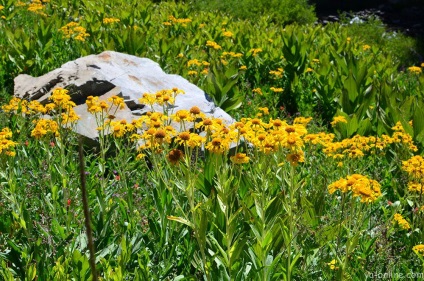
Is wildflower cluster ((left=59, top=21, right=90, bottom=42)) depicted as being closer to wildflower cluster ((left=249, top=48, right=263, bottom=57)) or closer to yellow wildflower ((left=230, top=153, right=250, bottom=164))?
wildflower cluster ((left=249, top=48, right=263, bottom=57))

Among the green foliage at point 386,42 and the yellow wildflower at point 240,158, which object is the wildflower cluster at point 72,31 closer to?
the yellow wildflower at point 240,158

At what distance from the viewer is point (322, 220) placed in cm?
347

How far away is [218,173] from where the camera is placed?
95.8 inches

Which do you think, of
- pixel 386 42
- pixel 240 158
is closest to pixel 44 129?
pixel 240 158

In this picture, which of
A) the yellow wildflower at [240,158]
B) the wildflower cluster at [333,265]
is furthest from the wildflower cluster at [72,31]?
the wildflower cluster at [333,265]

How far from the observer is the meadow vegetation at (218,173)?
99.3 inches

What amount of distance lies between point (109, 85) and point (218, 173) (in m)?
2.64

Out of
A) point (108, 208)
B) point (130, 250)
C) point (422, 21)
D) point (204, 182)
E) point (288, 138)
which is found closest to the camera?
point (288, 138)

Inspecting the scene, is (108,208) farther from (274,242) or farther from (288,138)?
(288,138)

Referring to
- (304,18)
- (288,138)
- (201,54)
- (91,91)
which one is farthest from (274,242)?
(304,18)

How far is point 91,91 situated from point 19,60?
4.63ft

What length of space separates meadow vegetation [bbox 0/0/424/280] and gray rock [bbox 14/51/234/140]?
21cm

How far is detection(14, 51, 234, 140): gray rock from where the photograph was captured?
4.72 metres

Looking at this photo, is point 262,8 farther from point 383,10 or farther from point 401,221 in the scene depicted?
point 401,221
